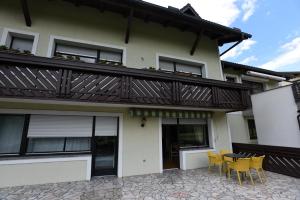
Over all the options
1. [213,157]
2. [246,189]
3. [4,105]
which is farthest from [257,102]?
[4,105]

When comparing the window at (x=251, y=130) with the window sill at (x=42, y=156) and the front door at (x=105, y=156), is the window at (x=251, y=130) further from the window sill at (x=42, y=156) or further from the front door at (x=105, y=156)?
the window sill at (x=42, y=156)

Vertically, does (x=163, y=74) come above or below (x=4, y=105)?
above

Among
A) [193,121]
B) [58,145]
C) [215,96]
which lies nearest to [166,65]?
[215,96]

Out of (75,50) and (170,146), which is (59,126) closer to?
(75,50)

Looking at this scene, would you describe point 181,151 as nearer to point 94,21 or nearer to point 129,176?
point 129,176

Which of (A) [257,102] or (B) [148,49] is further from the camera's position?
(A) [257,102]

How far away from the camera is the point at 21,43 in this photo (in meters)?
7.64

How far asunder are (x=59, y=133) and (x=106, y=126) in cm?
215

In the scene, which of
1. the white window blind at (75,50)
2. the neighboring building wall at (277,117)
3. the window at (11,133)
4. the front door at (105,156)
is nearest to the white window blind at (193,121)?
the front door at (105,156)

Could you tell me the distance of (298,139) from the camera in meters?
9.37

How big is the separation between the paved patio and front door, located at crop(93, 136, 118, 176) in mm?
445

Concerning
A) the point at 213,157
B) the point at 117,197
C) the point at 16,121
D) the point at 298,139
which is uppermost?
the point at 16,121

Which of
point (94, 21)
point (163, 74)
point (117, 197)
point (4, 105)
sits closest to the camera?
point (117, 197)

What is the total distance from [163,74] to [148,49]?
2.79 metres
